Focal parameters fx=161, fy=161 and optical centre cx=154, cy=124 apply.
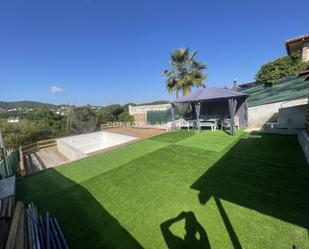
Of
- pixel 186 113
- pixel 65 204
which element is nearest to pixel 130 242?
pixel 65 204

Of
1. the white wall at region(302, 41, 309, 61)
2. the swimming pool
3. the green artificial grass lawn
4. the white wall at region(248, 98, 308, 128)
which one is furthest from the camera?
the swimming pool

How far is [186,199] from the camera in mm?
3350

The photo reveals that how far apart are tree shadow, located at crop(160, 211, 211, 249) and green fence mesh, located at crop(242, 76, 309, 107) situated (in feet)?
32.3

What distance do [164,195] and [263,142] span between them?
5.26m

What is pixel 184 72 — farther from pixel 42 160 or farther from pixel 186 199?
pixel 186 199

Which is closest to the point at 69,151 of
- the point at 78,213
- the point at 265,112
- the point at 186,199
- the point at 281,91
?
the point at 78,213

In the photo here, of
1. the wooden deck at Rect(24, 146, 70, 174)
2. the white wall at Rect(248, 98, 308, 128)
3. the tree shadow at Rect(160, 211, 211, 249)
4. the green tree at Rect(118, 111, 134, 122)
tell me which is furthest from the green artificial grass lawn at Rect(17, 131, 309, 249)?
the green tree at Rect(118, 111, 134, 122)

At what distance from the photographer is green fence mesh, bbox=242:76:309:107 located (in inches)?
344

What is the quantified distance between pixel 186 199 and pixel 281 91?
982 centimetres

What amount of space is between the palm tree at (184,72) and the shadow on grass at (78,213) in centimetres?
1269

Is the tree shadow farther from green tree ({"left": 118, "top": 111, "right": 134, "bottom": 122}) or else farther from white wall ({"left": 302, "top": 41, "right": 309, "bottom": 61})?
green tree ({"left": 118, "top": 111, "right": 134, "bottom": 122})

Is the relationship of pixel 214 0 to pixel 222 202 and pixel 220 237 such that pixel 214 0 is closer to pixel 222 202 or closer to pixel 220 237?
pixel 222 202

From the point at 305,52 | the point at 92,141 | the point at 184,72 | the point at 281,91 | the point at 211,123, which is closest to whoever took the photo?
the point at 281,91

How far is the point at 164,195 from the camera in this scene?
11.8ft
